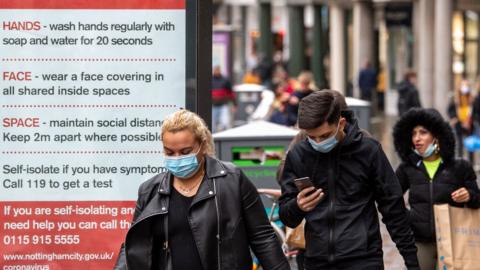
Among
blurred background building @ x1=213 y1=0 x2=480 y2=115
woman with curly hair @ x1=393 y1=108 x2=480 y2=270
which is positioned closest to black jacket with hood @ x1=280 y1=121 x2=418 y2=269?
woman with curly hair @ x1=393 y1=108 x2=480 y2=270

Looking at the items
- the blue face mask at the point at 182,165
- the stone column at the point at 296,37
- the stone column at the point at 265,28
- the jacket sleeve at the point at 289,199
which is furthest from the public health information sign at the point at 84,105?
the stone column at the point at 265,28

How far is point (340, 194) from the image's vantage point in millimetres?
6637

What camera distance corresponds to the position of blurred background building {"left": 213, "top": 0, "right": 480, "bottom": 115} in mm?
35562

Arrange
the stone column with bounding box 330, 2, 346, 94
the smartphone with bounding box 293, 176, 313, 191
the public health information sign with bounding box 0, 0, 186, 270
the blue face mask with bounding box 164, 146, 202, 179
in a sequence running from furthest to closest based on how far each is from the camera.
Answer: the stone column with bounding box 330, 2, 346, 94 < the public health information sign with bounding box 0, 0, 186, 270 < the smartphone with bounding box 293, 176, 313, 191 < the blue face mask with bounding box 164, 146, 202, 179

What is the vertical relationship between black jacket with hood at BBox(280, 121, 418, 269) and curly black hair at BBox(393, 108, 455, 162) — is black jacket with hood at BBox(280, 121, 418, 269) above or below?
below

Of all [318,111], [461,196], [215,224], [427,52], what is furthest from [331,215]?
[427,52]

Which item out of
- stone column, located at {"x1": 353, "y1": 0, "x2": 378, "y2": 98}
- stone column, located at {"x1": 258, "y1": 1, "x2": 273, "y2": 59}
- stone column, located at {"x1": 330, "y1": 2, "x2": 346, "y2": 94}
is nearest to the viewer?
stone column, located at {"x1": 353, "y1": 0, "x2": 378, "y2": 98}

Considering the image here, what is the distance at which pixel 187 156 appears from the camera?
5578 millimetres

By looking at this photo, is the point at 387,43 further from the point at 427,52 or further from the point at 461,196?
the point at 461,196

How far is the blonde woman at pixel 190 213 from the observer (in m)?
5.58

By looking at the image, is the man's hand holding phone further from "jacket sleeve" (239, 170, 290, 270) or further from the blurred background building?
the blurred background building

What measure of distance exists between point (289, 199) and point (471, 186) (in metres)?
1.99

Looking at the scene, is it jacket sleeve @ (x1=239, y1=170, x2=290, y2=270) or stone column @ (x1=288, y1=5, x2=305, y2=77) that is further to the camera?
stone column @ (x1=288, y1=5, x2=305, y2=77)

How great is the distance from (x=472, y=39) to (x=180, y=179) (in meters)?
40.4
